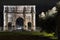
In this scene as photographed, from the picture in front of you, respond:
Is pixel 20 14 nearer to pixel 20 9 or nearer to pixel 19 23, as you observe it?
pixel 20 9

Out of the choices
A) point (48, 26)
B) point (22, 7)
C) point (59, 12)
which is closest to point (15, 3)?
point (22, 7)

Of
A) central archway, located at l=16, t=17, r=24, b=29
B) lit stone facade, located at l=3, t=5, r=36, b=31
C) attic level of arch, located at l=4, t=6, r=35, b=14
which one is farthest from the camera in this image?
central archway, located at l=16, t=17, r=24, b=29

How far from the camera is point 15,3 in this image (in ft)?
223

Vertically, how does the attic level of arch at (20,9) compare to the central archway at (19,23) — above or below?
above

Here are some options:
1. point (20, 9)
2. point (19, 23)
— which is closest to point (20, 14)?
point (20, 9)

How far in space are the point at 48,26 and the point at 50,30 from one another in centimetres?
62

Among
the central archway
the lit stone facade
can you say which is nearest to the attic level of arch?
the lit stone facade

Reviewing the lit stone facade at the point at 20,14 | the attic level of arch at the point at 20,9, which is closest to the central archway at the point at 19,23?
the lit stone facade at the point at 20,14

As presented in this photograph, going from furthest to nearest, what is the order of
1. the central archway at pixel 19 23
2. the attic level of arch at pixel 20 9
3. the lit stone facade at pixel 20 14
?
1. the central archway at pixel 19 23
2. the attic level of arch at pixel 20 9
3. the lit stone facade at pixel 20 14

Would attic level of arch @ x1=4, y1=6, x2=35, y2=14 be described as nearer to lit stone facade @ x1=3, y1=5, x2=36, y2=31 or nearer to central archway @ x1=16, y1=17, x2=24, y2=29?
lit stone facade @ x1=3, y1=5, x2=36, y2=31

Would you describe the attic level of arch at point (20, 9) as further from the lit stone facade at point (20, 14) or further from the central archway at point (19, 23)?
the central archway at point (19, 23)

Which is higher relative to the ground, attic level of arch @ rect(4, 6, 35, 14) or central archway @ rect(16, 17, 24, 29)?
attic level of arch @ rect(4, 6, 35, 14)

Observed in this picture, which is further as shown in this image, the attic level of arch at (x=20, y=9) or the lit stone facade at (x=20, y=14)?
the attic level of arch at (x=20, y=9)

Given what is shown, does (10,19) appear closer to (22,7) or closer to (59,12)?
(22,7)
